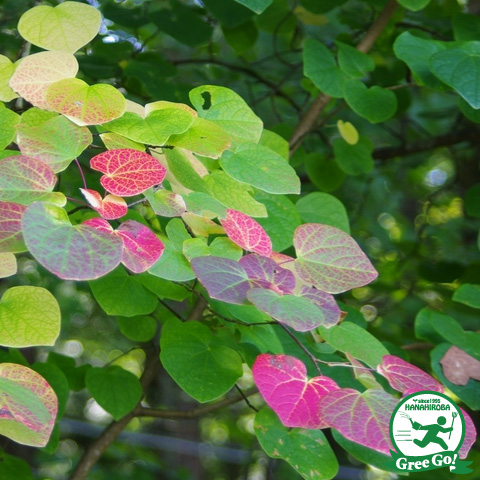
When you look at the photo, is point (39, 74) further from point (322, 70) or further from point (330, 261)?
point (322, 70)

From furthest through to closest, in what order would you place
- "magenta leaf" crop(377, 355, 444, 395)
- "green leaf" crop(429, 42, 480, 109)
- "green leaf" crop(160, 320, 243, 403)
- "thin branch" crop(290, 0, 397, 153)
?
1. "thin branch" crop(290, 0, 397, 153)
2. "green leaf" crop(429, 42, 480, 109)
3. "green leaf" crop(160, 320, 243, 403)
4. "magenta leaf" crop(377, 355, 444, 395)

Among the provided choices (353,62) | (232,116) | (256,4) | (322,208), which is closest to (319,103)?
(353,62)

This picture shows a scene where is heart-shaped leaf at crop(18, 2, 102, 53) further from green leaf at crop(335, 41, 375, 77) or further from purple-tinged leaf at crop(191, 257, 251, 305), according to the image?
green leaf at crop(335, 41, 375, 77)

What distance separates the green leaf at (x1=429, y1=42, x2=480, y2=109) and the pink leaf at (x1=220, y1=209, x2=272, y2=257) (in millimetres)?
340

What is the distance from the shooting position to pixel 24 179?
427 mm

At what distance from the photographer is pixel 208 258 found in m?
0.43

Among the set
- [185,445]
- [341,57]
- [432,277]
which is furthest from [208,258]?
[185,445]

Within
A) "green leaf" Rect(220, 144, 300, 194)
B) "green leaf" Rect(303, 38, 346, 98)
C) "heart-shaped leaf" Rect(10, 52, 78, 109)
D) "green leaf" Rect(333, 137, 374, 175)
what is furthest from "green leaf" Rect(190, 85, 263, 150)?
"green leaf" Rect(333, 137, 374, 175)

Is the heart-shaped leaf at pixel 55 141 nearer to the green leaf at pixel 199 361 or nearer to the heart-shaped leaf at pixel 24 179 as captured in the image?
the heart-shaped leaf at pixel 24 179

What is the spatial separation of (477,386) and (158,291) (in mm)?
338

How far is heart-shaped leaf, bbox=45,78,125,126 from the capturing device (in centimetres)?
47

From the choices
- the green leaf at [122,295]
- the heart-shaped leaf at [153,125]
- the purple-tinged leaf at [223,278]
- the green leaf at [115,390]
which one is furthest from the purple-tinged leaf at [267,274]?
the green leaf at [115,390]

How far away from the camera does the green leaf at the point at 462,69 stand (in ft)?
2.28

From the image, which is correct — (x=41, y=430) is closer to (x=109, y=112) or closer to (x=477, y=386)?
(x=109, y=112)
